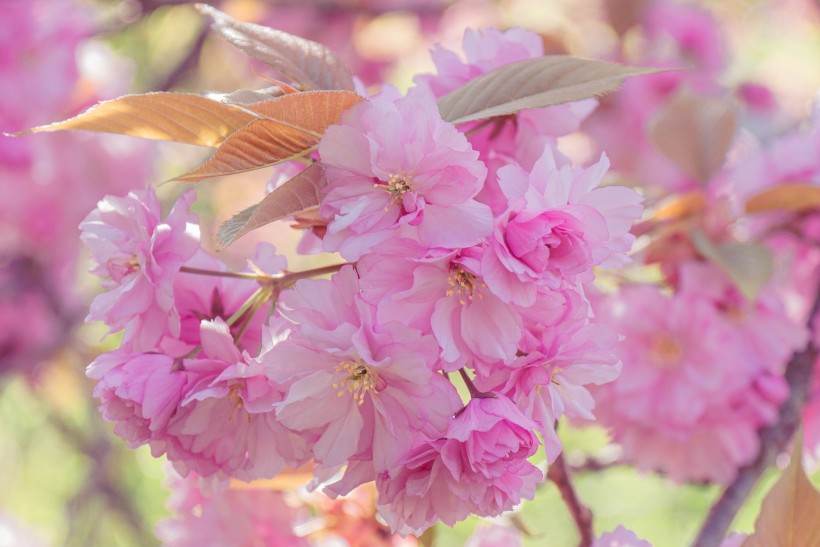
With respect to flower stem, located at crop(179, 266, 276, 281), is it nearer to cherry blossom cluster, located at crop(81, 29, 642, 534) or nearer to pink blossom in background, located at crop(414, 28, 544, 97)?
cherry blossom cluster, located at crop(81, 29, 642, 534)

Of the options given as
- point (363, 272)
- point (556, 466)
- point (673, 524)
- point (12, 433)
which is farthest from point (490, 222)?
point (12, 433)

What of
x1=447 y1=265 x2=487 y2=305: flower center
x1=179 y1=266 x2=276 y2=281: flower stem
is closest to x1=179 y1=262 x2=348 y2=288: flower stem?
x1=179 y1=266 x2=276 y2=281: flower stem

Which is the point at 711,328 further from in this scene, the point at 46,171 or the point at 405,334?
the point at 46,171

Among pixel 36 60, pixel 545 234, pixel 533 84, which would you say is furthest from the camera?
pixel 36 60

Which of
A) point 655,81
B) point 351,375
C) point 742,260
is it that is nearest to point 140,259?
point 351,375

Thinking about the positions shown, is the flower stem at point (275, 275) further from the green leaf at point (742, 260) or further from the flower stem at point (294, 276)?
the green leaf at point (742, 260)

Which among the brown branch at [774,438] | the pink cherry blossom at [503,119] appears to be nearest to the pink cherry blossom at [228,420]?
the pink cherry blossom at [503,119]
